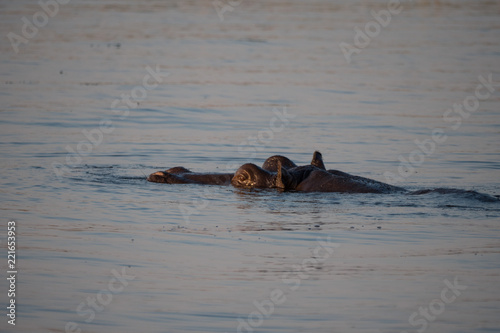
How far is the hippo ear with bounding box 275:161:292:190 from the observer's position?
A: 1158cm

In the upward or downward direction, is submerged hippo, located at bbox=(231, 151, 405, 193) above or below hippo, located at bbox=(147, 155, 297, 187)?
below

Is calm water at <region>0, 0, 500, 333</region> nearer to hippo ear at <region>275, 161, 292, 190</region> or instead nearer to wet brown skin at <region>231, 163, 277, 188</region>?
hippo ear at <region>275, 161, 292, 190</region>

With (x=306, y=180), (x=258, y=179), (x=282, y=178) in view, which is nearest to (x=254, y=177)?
(x=258, y=179)

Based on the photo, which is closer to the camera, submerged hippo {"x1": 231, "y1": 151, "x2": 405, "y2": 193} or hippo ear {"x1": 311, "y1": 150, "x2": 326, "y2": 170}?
submerged hippo {"x1": 231, "y1": 151, "x2": 405, "y2": 193}

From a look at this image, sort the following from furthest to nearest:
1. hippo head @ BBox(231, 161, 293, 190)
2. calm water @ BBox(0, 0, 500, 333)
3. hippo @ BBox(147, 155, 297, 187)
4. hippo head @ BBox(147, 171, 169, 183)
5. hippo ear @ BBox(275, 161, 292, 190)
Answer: hippo head @ BBox(147, 171, 169, 183) → hippo @ BBox(147, 155, 297, 187) → hippo head @ BBox(231, 161, 293, 190) → hippo ear @ BBox(275, 161, 292, 190) → calm water @ BBox(0, 0, 500, 333)

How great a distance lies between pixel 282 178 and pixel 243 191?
55 cm

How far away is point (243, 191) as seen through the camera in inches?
462

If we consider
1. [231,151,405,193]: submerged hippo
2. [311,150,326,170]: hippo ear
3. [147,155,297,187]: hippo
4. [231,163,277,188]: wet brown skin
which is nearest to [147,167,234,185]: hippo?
[147,155,297,187]: hippo

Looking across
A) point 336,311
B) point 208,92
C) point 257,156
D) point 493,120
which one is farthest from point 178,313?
point 208,92

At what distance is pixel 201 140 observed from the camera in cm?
1598

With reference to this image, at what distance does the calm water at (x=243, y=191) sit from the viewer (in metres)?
7.56

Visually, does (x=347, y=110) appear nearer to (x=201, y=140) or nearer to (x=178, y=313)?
(x=201, y=140)

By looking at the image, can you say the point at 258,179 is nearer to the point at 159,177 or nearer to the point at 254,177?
the point at 254,177

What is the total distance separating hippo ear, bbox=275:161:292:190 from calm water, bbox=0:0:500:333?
0.18 m
